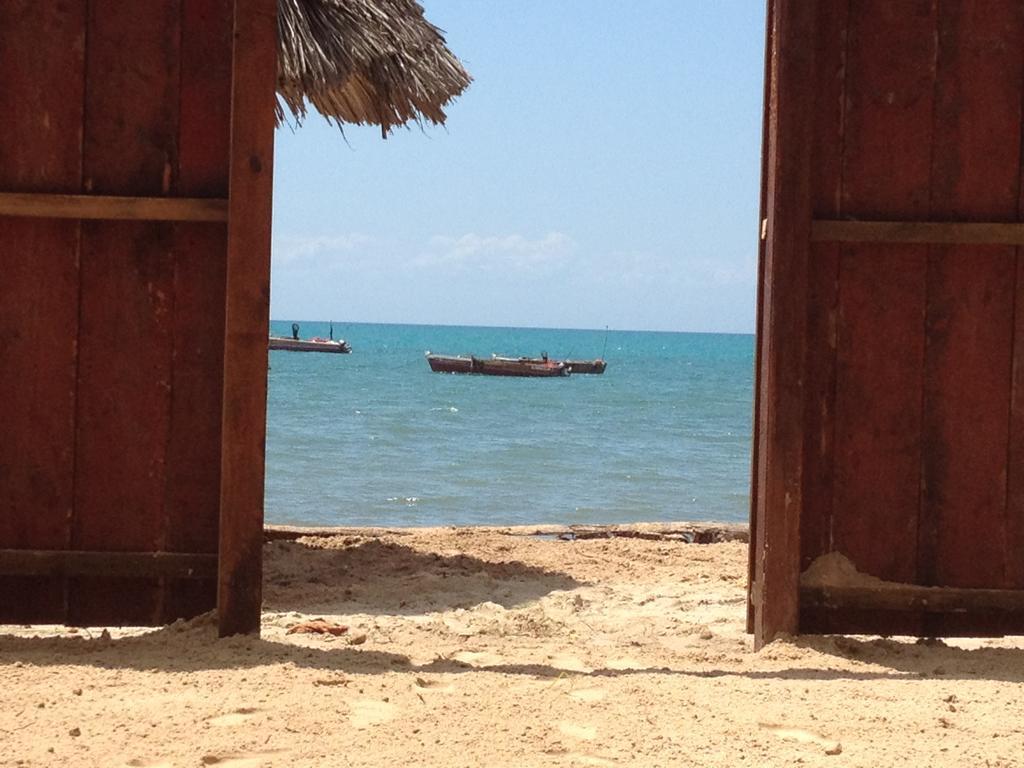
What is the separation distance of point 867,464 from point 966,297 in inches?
25.8

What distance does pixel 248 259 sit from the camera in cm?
378

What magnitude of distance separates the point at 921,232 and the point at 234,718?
8.69ft

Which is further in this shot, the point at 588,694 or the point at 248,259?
the point at 248,259

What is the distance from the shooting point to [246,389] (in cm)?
379

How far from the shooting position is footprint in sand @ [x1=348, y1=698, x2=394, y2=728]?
9.73 ft

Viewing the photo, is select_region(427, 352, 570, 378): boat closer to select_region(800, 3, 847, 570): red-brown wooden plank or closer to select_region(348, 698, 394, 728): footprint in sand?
select_region(800, 3, 847, 570): red-brown wooden plank

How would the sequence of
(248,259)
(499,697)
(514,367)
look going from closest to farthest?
(499,697), (248,259), (514,367)

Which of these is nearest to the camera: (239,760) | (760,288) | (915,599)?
(239,760)

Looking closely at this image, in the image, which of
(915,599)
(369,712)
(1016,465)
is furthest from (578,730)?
(1016,465)

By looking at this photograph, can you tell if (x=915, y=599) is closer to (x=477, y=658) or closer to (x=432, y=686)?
(x=477, y=658)

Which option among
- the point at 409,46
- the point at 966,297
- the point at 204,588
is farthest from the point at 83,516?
the point at 409,46

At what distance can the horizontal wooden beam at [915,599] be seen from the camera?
401 centimetres

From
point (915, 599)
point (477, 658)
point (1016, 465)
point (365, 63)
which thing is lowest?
point (477, 658)

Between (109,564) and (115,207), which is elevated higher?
(115,207)
